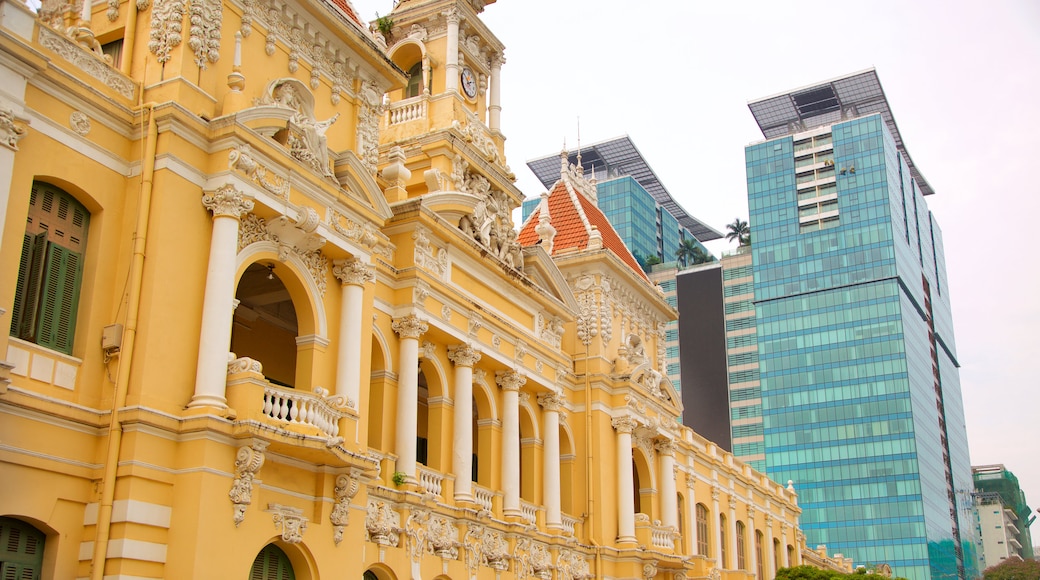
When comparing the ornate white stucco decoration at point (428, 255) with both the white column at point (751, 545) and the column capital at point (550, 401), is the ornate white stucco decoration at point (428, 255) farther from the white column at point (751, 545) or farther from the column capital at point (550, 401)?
the white column at point (751, 545)

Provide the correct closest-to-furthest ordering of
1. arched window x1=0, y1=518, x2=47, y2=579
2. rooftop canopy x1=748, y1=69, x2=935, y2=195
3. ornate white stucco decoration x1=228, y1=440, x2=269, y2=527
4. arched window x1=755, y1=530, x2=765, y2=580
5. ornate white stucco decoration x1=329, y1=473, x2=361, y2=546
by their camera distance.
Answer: arched window x1=0, y1=518, x2=47, y2=579, ornate white stucco decoration x1=228, y1=440, x2=269, y2=527, ornate white stucco decoration x1=329, y1=473, x2=361, y2=546, arched window x1=755, y1=530, x2=765, y2=580, rooftop canopy x1=748, y1=69, x2=935, y2=195

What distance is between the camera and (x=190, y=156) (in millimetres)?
18203

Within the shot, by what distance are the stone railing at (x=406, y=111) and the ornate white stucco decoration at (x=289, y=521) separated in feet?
46.1

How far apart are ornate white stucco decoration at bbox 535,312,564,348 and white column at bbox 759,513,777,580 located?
19248 millimetres

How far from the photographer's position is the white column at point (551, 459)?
29.3 m

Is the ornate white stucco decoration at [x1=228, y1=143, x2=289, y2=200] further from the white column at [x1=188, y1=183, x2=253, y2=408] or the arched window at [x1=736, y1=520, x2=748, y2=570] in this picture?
the arched window at [x1=736, y1=520, x2=748, y2=570]

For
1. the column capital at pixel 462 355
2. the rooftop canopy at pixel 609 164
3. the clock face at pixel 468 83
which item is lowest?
the column capital at pixel 462 355

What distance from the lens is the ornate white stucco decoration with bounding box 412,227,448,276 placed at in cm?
2520

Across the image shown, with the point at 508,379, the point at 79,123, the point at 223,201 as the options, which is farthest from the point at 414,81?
the point at 79,123

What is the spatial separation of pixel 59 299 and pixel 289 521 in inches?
193

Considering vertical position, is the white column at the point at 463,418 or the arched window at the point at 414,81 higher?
the arched window at the point at 414,81

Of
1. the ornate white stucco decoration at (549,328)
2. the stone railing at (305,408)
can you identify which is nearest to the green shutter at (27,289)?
the stone railing at (305,408)

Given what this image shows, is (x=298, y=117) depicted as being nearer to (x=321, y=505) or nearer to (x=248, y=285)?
(x=248, y=285)

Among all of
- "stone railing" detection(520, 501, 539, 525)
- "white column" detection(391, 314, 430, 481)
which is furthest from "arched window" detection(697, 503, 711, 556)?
"white column" detection(391, 314, 430, 481)
